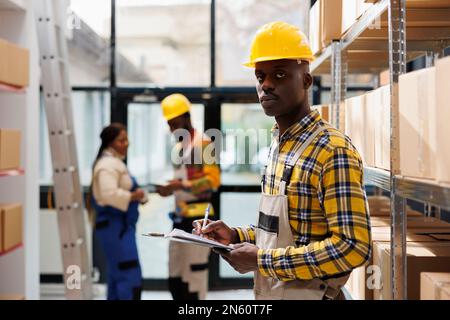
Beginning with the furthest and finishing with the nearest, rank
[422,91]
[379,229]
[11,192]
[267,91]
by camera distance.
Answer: [11,192] < [379,229] < [267,91] < [422,91]

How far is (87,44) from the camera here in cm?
579

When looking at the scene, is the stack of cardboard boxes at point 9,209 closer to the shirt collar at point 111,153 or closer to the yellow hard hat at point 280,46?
the shirt collar at point 111,153

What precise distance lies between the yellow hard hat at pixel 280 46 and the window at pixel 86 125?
399cm

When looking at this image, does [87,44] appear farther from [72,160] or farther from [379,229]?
[379,229]

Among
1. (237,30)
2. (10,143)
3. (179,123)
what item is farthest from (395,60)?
(237,30)

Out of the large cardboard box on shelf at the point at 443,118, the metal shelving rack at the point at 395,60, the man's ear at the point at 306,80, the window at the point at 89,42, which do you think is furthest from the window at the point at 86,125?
the large cardboard box on shelf at the point at 443,118

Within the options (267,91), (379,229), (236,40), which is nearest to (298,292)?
(267,91)

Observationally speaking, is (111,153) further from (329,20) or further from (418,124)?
(418,124)

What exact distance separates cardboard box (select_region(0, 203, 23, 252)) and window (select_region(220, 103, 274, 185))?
91.2 inches

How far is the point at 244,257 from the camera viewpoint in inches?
72.1

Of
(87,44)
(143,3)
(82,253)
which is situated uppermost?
(143,3)

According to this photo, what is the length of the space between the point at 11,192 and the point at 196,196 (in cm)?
139

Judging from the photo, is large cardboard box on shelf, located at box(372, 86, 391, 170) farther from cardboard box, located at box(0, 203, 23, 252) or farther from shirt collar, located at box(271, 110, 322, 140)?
cardboard box, located at box(0, 203, 23, 252)

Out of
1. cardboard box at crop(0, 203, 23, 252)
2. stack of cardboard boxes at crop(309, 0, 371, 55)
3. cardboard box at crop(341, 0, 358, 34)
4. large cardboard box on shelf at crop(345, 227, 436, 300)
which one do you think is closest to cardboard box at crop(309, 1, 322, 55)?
stack of cardboard boxes at crop(309, 0, 371, 55)
